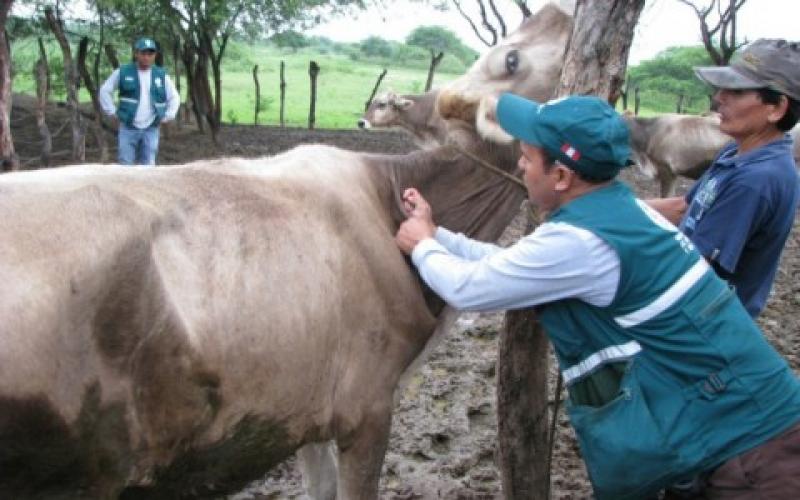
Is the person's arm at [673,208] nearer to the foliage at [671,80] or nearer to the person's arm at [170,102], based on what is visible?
the person's arm at [170,102]

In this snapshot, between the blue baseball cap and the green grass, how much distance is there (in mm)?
22653

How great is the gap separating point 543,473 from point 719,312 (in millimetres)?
1781

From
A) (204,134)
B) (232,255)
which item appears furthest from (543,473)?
(204,134)

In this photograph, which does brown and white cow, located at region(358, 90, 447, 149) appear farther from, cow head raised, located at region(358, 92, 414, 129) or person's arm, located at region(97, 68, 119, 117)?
person's arm, located at region(97, 68, 119, 117)

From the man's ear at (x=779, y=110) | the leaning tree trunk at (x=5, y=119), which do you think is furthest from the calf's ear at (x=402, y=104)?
the leaning tree trunk at (x=5, y=119)

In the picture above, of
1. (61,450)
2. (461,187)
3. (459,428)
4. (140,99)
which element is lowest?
(459,428)

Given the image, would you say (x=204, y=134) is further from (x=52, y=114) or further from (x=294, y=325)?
(x=294, y=325)

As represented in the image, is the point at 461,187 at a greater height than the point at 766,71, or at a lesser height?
lesser

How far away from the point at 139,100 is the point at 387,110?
188 inches

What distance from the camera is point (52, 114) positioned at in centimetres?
2120

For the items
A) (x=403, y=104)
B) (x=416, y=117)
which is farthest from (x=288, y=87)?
(x=416, y=117)

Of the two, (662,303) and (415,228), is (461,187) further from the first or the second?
(662,303)

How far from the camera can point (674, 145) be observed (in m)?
14.7

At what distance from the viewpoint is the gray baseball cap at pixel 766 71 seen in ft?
10.4
